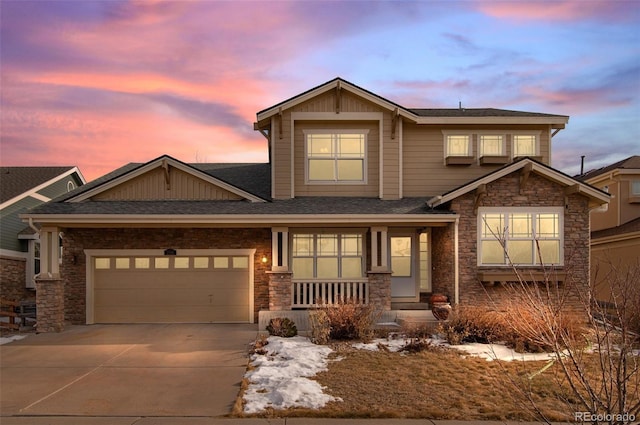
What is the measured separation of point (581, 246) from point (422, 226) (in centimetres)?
436

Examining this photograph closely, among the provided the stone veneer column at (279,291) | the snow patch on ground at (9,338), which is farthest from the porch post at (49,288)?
the stone veneer column at (279,291)

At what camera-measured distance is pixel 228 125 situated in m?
24.1

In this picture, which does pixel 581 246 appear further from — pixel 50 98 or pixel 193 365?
pixel 50 98

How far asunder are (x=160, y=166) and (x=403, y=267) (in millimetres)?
7948

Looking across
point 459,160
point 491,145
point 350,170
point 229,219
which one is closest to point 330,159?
point 350,170

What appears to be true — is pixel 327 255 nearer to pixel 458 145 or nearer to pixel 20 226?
pixel 458 145

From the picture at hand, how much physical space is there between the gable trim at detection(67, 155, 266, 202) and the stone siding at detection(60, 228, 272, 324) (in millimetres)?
1020

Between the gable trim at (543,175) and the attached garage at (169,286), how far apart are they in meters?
6.45

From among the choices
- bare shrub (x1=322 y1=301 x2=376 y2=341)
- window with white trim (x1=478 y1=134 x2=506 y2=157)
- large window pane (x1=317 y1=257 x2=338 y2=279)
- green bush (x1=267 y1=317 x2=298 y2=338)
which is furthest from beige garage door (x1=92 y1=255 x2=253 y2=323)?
window with white trim (x1=478 y1=134 x2=506 y2=157)

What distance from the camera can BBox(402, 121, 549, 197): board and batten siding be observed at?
16.2 m

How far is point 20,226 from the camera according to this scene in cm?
2162

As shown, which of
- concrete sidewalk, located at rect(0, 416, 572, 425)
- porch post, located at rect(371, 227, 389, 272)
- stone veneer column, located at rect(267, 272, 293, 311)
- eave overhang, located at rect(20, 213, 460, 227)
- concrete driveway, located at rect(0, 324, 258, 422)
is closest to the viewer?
concrete sidewalk, located at rect(0, 416, 572, 425)

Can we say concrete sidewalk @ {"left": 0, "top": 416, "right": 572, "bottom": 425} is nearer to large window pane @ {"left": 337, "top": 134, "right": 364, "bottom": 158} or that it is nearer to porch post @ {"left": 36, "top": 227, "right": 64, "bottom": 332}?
porch post @ {"left": 36, "top": 227, "right": 64, "bottom": 332}

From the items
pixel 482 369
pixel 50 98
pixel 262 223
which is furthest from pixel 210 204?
pixel 482 369
